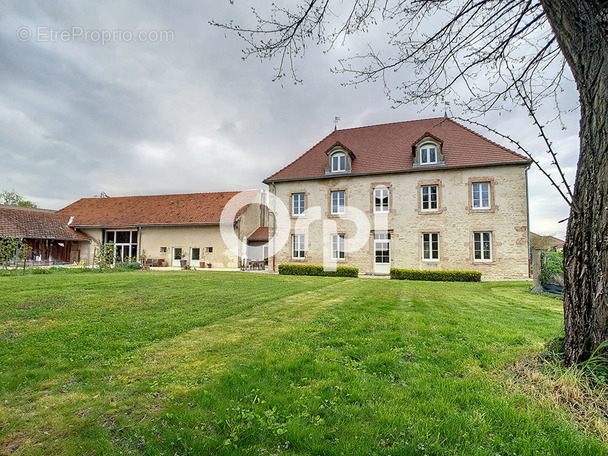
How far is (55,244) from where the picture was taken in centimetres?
2731

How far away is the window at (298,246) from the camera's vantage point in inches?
816

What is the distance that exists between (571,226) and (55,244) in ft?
116

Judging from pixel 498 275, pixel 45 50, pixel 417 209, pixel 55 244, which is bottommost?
pixel 498 275

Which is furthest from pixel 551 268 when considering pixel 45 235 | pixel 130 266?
pixel 45 235

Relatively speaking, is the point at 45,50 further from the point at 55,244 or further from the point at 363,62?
the point at 55,244

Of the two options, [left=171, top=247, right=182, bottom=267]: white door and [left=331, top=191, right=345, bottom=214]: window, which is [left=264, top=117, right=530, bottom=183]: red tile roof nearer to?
[left=331, top=191, right=345, bottom=214]: window

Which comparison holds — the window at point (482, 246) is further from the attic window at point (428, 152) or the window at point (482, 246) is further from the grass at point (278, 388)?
the grass at point (278, 388)

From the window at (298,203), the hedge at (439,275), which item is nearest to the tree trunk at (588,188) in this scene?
the hedge at (439,275)

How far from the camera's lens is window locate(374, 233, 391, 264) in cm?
1909

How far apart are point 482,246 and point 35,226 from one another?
36.0m

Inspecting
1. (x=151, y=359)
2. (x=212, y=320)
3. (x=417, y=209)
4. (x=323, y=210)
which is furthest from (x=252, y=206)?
(x=151, y=359)

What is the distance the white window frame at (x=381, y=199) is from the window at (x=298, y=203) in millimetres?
4938

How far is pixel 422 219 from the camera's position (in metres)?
18.4

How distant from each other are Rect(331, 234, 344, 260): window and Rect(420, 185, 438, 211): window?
5.61 metres
